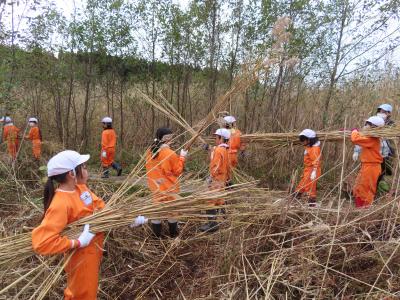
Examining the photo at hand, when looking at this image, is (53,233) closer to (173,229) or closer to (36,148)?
(173,229)

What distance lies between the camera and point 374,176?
13.7 ft

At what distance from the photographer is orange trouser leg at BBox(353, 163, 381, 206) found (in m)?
4.18

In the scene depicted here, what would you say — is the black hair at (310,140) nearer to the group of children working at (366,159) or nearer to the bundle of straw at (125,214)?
the group of children working at (366,159)

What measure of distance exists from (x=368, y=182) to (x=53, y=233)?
3.83 meters

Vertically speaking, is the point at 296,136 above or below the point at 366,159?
above

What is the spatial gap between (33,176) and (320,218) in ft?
16.3

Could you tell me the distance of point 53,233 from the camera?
6.00 ft

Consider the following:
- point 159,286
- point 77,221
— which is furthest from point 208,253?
point 77,221

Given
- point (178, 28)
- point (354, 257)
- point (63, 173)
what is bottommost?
point (354, 257)

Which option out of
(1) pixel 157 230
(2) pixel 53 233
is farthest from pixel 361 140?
(2) pixel 53 233

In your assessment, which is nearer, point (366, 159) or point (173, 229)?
point (173, 229)

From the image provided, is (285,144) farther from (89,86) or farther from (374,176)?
(89,86)

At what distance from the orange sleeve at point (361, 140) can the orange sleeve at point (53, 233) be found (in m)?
3.40

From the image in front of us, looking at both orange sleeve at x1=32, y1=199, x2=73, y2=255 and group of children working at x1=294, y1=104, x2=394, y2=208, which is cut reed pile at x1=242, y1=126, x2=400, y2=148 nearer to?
group of children working at x1=294, y1=104, x2=394, y2=208
